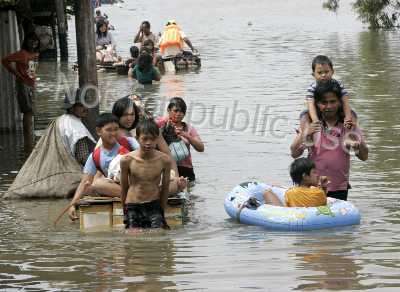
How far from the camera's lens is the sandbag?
12.6 metres

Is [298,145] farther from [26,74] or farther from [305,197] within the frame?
[26,74]

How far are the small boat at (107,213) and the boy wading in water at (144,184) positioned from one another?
41 centimetres

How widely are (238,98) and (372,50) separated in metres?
12.5

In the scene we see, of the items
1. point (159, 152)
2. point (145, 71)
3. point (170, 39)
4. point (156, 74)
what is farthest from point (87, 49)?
point (170, 39)

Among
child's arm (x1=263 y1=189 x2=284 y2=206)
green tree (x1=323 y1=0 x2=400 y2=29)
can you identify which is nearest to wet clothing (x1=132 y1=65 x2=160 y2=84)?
child's arm (x1=263 y1=189 x2=284 y2=206)

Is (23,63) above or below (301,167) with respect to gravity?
above

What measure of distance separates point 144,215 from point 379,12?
3618cm

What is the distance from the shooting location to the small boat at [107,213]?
10.5 meters

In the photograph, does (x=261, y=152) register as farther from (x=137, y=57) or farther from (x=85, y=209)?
(x=137, y=57)

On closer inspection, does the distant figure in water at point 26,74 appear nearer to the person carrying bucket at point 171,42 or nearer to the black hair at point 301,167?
the black hair at point 301,167

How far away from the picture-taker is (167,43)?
2852 centimetres

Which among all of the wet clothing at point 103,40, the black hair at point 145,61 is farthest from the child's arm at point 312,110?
the wet clothing at point 103,40

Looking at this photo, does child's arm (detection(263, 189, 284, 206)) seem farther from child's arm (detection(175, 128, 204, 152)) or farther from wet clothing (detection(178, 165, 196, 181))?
wet clothing (detection(178, 165, 196, 181))

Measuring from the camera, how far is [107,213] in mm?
10516
